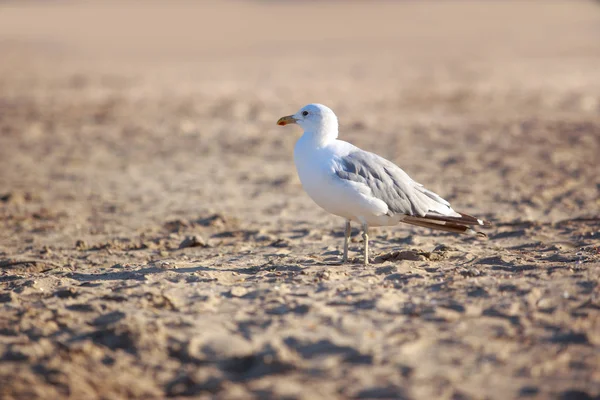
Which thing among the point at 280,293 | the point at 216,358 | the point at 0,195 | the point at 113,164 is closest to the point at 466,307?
the point at 280,293

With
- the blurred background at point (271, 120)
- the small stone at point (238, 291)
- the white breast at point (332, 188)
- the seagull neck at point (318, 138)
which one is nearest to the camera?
the small stone at point (238, 291)

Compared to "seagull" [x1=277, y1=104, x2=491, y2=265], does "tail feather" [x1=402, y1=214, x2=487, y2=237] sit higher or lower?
lower

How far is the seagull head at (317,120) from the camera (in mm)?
6379

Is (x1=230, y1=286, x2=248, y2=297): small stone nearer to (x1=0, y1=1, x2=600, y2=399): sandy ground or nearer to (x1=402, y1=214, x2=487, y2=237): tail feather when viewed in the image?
(x1=0, y1=1, x2=600, y2=399): sandy ground

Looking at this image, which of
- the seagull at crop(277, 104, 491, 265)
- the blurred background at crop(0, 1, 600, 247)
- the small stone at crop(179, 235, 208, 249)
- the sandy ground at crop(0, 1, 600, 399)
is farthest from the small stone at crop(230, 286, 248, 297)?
the blurred background at crop(0, 1, 600, 247)

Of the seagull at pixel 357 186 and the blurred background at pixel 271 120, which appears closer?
the seagull at pixel 357 186

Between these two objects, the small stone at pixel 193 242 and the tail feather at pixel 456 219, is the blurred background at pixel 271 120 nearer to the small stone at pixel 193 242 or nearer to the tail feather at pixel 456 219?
the small stone at pixel 193 242

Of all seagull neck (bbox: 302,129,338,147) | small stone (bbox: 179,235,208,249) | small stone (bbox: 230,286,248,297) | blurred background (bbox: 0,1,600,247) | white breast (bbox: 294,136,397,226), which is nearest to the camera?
small stone (bbox: 230,286,248,297)

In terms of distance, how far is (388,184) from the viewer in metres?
6.27

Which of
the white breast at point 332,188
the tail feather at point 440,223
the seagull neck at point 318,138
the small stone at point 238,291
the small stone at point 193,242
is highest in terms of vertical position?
the seagull neck at point 318,138

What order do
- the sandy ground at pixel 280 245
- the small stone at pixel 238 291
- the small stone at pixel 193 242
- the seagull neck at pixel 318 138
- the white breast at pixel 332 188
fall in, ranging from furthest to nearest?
the small stone at pixel 193 242 < the seagull neck at pixel 318 138 < the white breast at pixel 332 188 < the small stone at pixel 238 291 < the sandy ground at pixel 280 245

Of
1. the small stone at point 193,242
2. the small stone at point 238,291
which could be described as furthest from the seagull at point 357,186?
the small stone at point 193,242

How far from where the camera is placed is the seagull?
6.11m

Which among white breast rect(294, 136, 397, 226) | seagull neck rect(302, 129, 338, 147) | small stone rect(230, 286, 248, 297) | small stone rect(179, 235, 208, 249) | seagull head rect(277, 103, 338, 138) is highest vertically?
seagull head rect(277, 103, 338, 138)
